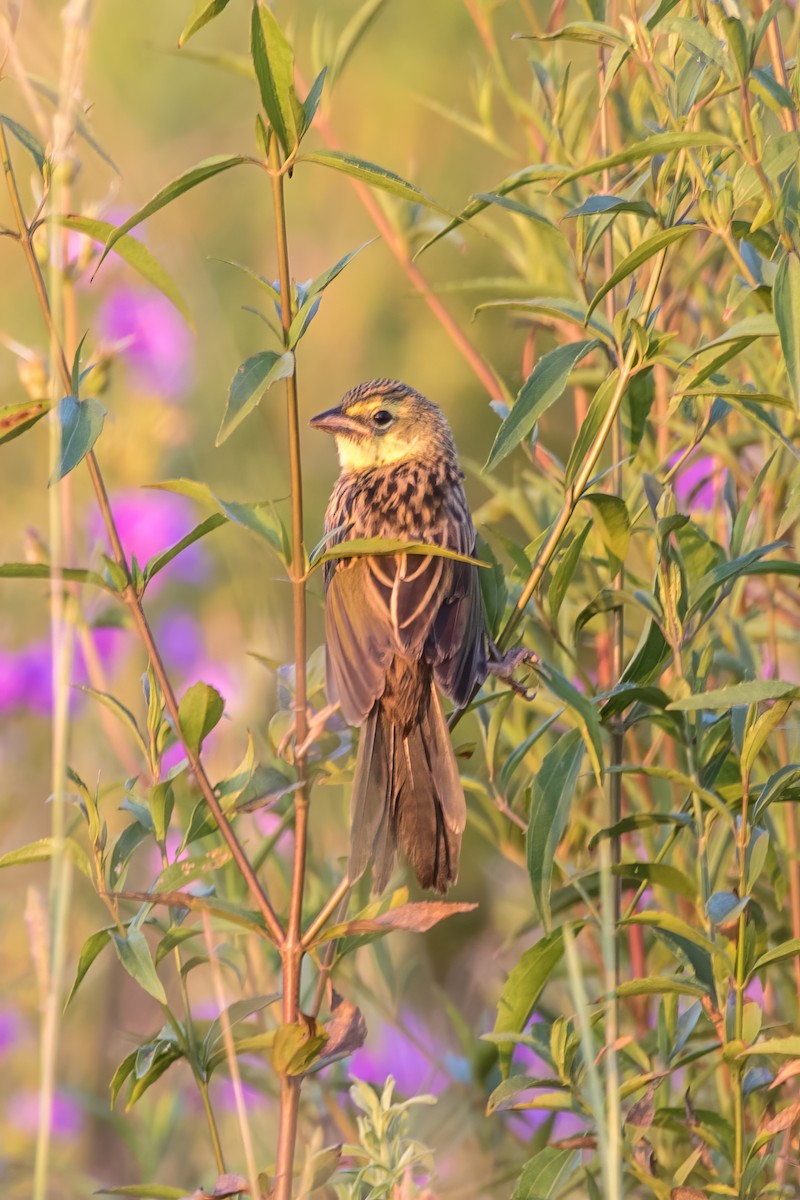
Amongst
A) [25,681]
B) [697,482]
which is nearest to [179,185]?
[697,482]

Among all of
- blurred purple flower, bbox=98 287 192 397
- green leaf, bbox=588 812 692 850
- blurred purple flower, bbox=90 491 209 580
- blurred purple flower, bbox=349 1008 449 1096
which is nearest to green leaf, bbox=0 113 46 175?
green leaf, bbox=588 812 692 850

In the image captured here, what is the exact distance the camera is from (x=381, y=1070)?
369 cm

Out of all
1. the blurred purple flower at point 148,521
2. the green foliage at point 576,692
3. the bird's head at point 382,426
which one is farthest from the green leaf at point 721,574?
the blurred purple flower at point 148,521

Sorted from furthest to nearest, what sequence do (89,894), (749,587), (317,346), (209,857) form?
(317,346)
(89,894)
(749,587)
(209,857)

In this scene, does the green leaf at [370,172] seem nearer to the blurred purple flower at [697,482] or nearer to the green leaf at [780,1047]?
the green leaf at [780,1047]

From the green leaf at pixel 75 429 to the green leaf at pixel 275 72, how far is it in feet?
1.38

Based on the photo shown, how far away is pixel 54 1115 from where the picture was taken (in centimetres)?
407

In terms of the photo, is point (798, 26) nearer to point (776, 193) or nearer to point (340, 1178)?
point (776, 193)

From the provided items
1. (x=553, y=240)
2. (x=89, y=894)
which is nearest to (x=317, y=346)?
(x=89, y=894)

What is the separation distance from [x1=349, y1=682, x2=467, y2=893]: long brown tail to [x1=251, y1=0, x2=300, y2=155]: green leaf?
3.52ft

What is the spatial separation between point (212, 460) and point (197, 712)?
3661mm

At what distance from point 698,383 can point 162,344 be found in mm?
3109

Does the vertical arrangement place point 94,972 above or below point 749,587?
below

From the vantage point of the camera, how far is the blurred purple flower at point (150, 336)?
4598mm
